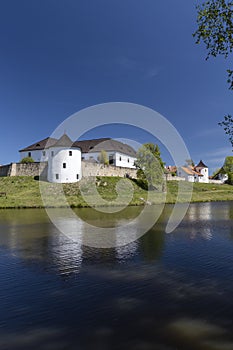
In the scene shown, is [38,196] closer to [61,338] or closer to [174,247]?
[174,247]

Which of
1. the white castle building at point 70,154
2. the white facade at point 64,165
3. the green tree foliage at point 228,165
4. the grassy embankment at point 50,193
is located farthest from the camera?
the green tree foliage at point 228,165

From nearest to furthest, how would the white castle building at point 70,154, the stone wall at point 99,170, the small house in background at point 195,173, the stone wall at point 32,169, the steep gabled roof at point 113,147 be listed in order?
the white castle building at point 70,154, the stone wall at point 32,169, the stone wall at point 99,170, the steep gabled roof at point 113,147, the small house in background at point 195,173

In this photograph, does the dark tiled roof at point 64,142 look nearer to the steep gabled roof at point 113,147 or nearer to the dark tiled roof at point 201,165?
the steep gabled roof at point 113,147

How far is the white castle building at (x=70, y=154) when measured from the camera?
5828cm

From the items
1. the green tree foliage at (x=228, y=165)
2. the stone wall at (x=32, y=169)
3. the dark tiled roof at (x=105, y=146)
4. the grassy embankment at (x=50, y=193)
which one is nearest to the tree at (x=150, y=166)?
the grassy embankment at (x=50, y=193)

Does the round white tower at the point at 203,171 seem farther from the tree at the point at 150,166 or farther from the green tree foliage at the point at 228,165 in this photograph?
the tree at the point at 150,166

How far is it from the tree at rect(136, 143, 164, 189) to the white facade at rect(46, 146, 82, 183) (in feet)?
53.5

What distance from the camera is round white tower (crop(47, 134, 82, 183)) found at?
191 feet

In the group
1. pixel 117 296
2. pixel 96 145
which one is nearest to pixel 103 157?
pixel 96 145

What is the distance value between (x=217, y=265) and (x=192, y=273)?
1630mm

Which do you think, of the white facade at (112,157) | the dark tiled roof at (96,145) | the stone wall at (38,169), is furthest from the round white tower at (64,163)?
the white facade at (112,157)

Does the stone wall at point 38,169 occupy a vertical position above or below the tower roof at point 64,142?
below

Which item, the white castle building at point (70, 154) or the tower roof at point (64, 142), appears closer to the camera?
the white castle building at point (70, 154)

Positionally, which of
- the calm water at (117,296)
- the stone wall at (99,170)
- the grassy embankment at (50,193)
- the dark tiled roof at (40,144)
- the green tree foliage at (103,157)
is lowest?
the calm water at (117,296)
